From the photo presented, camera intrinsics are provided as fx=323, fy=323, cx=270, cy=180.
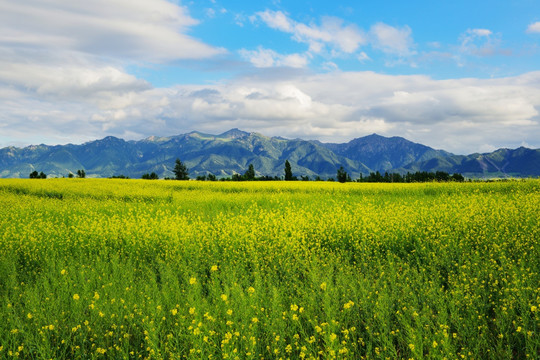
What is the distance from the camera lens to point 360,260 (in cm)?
931

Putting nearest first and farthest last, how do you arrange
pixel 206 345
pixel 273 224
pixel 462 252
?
1. pixel 206 345
2. pixel 462 252
3. pixel 273 224

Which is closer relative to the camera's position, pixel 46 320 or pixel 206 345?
pixel 206 345

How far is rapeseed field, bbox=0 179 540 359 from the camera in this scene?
16.5ft

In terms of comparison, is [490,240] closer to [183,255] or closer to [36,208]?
[183,255]

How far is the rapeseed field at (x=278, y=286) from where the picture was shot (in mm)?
5043

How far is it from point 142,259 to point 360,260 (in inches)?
269

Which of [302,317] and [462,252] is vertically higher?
[462,252]

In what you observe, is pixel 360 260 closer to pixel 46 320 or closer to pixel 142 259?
pixel 142 259

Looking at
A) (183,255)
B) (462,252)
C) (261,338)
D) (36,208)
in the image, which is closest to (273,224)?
(183,255)

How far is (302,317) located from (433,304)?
2.50 meters

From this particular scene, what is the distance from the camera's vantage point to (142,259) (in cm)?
1046

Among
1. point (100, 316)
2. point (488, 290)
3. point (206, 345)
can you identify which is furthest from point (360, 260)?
point (100, 316)

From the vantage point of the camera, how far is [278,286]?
24.4ft

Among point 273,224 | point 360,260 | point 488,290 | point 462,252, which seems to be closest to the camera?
point 488,290
